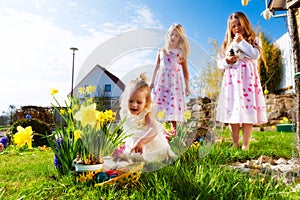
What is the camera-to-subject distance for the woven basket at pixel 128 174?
141 cm

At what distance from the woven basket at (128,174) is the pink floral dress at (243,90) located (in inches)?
64.9

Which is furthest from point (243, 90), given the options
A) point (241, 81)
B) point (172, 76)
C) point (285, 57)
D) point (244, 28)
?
point (285, 57)

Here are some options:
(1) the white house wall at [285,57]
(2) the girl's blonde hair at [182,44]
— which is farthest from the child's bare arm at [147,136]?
(1) the white house wall at [285,57]

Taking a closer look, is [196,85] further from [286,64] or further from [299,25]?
[286,64]

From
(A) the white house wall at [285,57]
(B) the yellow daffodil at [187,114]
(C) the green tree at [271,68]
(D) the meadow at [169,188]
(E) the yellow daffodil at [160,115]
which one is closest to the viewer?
(D) the meadow at [169,188]

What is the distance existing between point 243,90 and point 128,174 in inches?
72.5

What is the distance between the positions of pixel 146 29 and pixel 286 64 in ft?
24.8

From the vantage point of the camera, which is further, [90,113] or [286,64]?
[286,64]

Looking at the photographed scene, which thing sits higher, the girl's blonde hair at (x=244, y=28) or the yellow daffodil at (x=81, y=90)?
the girl's blonde hair at (x=244, y=28)

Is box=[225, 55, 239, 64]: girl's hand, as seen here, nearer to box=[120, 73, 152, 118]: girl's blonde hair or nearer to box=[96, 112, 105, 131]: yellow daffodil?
box=[120, 73, 152, 118]: girl's blonde hair

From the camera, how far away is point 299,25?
2.86 metres

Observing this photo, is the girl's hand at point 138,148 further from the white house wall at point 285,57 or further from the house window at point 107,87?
the white house wall at point 285,57

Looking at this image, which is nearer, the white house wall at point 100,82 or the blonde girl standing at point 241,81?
the white house wall at point 100,82

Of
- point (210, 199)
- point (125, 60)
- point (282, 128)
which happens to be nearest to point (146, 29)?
point (125, 60)
